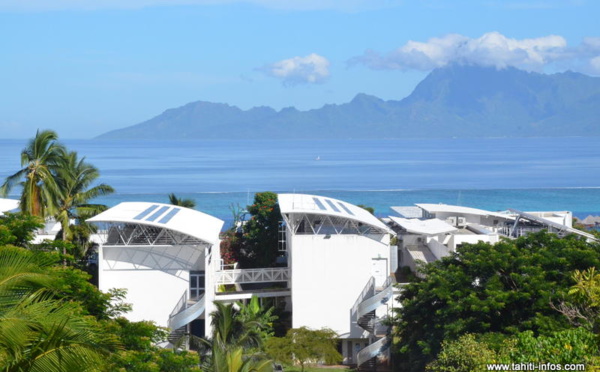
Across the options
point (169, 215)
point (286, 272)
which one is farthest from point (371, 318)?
point (169, 215)

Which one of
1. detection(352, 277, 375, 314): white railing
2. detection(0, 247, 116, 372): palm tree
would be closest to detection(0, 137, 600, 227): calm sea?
detection(352, 277, 375, 314): white railing

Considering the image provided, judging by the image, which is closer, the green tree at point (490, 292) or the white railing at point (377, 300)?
the green tree at point (490, 292)

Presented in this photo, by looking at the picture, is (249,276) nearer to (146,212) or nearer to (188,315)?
(188,315)

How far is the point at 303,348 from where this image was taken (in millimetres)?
25953

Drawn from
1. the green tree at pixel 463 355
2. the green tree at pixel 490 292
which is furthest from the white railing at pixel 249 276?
the green tree at pixel 463 355

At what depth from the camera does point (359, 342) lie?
2877 centimetres

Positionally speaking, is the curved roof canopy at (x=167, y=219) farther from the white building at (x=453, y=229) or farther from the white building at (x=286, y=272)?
the white building at (x=453, y=229)

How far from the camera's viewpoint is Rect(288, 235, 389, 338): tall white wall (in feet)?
94.0

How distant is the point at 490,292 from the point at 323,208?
9.59 meters

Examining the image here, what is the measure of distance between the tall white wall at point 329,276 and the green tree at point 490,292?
3.95 metres

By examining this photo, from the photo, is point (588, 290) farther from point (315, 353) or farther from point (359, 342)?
point (359, 342)

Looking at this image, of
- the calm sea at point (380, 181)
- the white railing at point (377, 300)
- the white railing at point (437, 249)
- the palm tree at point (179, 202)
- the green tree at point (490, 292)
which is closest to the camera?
the green tree at point (490, 292)

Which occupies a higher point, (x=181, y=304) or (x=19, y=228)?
(x=19, y=228)

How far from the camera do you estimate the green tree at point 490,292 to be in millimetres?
21328
